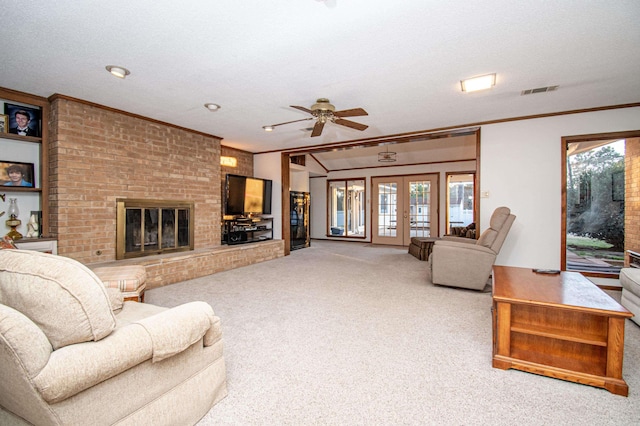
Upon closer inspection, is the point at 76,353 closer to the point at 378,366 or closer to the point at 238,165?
the point at 378,366

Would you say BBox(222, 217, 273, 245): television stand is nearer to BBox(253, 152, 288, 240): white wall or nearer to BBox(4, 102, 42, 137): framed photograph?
BBox(253, 152, 288, 240): white wall

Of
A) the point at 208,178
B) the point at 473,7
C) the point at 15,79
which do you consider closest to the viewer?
the point at 473,7

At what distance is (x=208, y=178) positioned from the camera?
18.1ft

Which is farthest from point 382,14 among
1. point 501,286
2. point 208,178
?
point 208,178

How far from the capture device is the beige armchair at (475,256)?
12.2ft

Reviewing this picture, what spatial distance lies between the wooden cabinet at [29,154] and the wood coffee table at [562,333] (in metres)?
5.03

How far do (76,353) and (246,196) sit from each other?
534 centimetres

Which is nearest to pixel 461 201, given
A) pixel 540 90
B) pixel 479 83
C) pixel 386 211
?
pixel 386 211

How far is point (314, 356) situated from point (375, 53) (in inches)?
101

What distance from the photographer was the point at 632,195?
4629 millimetres

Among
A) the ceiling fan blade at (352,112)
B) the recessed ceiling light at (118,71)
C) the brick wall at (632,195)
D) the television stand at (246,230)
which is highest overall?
the recessed ceiling light at (118,71)

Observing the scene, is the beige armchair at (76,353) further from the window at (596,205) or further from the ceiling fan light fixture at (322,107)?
the window at (596,205)

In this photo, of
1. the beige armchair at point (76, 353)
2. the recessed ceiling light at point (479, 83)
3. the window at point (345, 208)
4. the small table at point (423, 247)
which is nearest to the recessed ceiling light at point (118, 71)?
the beige armchair at point (76, 353)

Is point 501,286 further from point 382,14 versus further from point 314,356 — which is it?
point 382,14
